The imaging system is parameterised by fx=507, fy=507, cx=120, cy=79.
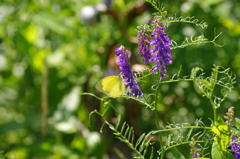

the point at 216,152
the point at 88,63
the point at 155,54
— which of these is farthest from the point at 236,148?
the point at 88,63

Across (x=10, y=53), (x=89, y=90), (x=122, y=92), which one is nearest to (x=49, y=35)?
(x=10, y=53)

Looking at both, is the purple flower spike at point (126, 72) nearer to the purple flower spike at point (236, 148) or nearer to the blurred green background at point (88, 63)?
the purple flower spike at point (236, 148)

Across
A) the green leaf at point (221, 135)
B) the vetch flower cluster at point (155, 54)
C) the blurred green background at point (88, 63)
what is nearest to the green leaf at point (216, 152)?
the green leaf at point (221, 135)

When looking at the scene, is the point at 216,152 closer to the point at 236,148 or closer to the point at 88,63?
the point at 236,148

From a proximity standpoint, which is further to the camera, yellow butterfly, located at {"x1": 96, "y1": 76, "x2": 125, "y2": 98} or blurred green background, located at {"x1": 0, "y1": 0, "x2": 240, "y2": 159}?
blurred green background, located at {"x1": 0, "y1": 0, "x2": 240, "y2": 159}

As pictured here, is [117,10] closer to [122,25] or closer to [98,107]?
[122,25]

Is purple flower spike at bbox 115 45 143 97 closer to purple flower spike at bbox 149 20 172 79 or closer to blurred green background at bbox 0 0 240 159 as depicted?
purple flower spike at bbox 149 20 172 79

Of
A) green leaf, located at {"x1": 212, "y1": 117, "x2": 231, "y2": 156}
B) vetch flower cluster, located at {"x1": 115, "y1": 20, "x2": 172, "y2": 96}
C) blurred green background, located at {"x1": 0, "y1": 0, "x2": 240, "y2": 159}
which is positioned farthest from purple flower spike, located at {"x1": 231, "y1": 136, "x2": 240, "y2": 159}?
blurred green background, located at {"x1": 0, "y1": 0, "x2": 240, "y2": 159}
